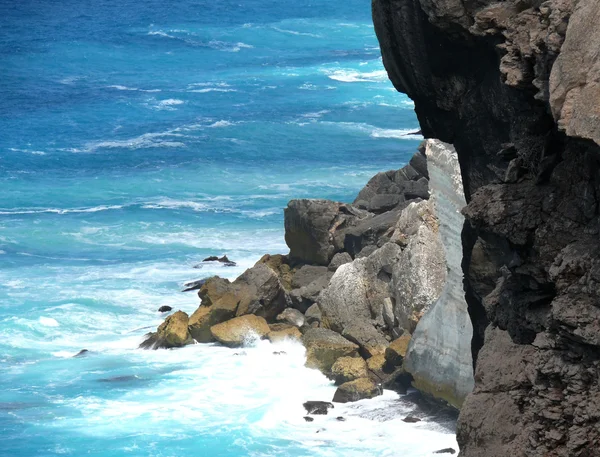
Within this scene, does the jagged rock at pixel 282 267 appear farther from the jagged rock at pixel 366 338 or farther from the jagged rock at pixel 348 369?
the jagged rock at pixel 348 369

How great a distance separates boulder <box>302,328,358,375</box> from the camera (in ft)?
95.6

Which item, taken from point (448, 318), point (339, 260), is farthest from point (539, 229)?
point (339, 260)

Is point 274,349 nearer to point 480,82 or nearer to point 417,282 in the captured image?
point 417,282

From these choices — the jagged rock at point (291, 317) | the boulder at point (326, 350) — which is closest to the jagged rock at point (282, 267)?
the jagged rock at point (291, 317)

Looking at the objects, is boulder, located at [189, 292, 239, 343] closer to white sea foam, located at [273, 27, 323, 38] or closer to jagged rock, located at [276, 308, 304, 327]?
jagged rock, located at [276, 308, 304, 327]

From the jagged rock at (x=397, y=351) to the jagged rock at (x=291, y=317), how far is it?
4840mm

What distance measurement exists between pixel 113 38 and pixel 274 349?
74.1 metres

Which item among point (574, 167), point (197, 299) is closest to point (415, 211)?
point (197, 299)

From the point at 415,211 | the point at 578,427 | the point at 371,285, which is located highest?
the point at 578,427

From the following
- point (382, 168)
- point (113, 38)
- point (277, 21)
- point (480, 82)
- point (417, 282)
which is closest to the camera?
point (480, 82)

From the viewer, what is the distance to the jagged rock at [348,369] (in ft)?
92.1

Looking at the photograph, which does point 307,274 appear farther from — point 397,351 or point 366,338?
point 397,351

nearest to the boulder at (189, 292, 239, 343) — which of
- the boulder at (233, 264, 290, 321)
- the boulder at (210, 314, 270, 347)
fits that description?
the boulder at (233, 264, 290, 321)

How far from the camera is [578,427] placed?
10195 mm
